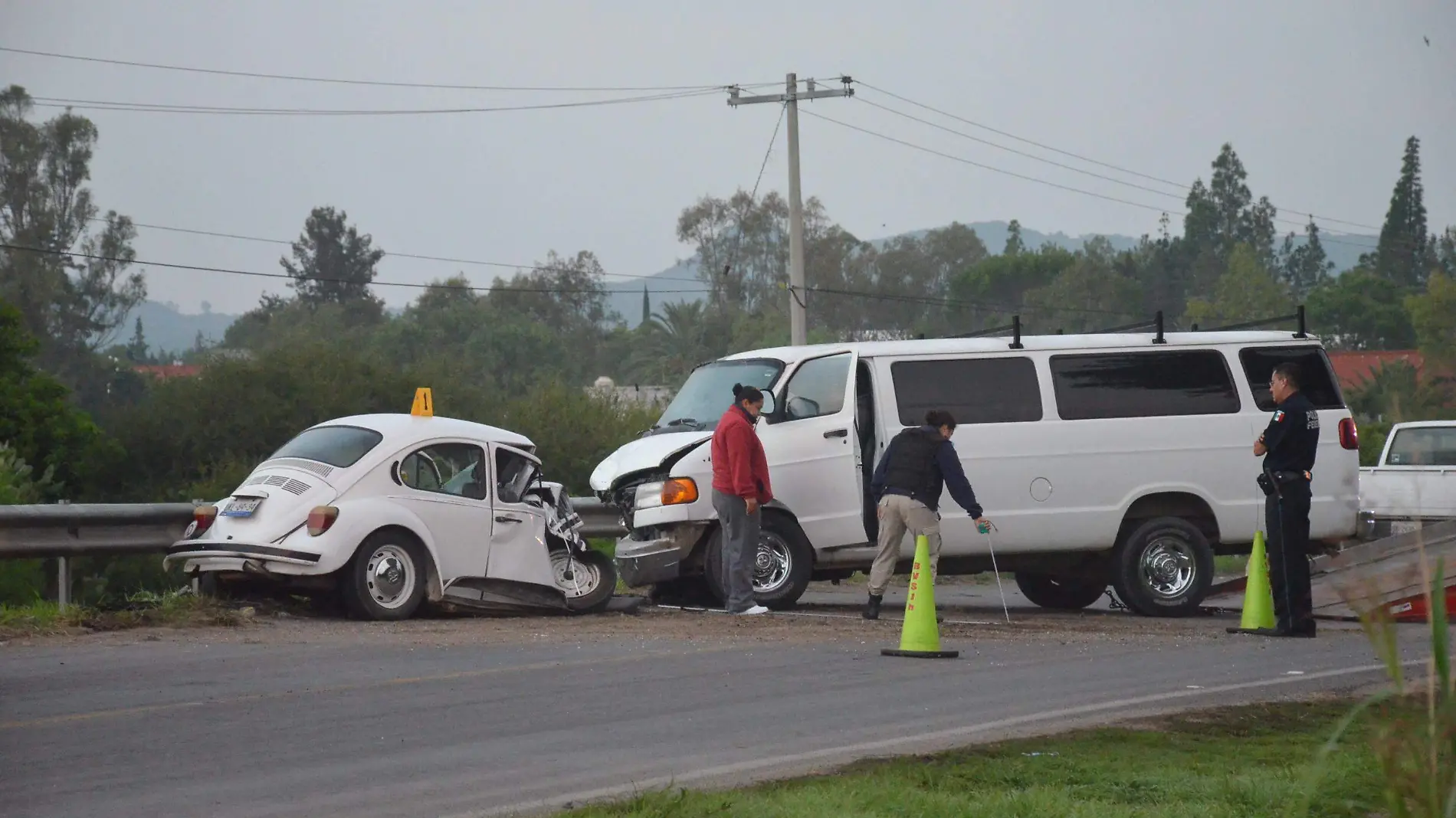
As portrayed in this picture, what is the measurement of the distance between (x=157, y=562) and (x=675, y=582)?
20459 mm

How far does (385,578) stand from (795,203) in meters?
22.4

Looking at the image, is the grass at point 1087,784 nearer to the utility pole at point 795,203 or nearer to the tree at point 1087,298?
the utility pole at point 795,203

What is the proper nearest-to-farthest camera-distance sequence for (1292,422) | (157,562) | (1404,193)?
(1292,422)
(157,562)
(1404,193)

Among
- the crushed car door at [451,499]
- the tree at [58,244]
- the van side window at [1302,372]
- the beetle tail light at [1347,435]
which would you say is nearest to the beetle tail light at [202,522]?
the crushed car door at [451,499]

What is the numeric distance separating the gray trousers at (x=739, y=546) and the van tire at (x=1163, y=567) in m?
3.41

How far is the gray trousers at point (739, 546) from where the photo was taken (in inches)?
554

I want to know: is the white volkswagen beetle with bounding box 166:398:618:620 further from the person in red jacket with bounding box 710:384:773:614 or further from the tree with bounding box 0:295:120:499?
the tree with bounding box 0:295:120:499

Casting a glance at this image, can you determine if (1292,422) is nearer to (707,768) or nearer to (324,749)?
(707,768)

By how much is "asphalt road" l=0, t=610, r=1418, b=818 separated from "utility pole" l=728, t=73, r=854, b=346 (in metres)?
21.6

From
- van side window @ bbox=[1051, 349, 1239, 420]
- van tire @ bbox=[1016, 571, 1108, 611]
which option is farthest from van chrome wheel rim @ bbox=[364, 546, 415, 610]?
van tire @ bbox=[1016, 571, 1108, 611]

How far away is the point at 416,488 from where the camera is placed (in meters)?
13.8

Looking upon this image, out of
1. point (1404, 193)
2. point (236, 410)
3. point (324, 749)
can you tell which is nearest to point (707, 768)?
point (324, 749)

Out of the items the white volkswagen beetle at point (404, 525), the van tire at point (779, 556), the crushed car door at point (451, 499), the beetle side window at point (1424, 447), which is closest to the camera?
the white volkswagen beetle at point (404, 525)

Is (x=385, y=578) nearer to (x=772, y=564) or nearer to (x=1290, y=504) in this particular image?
(x=772, y=564)
